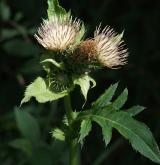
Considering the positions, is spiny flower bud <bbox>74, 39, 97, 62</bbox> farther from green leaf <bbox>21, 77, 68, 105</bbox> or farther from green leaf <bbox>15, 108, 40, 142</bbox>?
green leaf <bbox>15, 108, 40, 142</bbox>

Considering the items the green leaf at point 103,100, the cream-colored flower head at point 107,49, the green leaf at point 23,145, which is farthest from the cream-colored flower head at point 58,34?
the green leaf at point 23,145

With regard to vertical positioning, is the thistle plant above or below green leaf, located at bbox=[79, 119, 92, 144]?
above

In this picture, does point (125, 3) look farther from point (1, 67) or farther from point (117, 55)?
point (117, 55)

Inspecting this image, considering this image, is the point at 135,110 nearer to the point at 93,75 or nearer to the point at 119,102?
the point at 119,102

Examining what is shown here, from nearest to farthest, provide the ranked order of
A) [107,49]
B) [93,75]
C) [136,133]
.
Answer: [136,133]
[107,49]
[93,75]

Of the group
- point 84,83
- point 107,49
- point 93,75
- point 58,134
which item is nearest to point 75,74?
point 84,83

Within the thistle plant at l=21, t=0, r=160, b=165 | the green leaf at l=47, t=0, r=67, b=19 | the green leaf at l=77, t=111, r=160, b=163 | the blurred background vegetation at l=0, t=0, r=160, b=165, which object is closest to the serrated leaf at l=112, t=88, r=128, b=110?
the thistle plant at l=21, t=0, r=160, b=165
